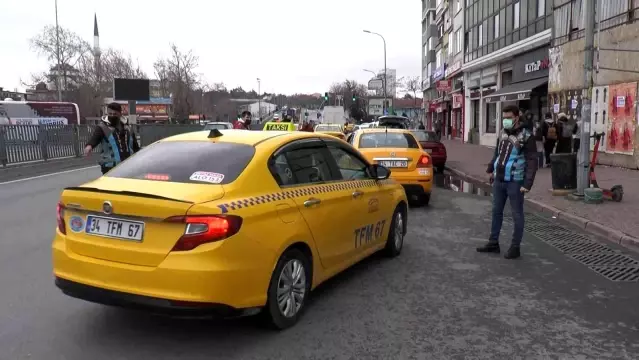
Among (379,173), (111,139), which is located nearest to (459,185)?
A: (379,173)

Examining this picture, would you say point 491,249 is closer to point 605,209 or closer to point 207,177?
point 605,209

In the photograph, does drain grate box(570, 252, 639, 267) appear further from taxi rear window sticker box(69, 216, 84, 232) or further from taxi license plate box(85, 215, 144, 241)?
taxi rear window sticker box(69, 216, 84, 232)

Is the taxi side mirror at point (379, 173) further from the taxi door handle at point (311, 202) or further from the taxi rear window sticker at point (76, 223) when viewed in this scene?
the taxi rear window sticker at point (76, 223)

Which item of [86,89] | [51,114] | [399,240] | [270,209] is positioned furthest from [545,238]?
[86,89]

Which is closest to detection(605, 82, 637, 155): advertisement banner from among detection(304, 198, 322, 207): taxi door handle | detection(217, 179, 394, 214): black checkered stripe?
detection(217, 179, 394, 214): black checkered stripe

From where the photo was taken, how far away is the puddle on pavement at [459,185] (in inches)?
517

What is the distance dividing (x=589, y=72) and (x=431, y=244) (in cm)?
554

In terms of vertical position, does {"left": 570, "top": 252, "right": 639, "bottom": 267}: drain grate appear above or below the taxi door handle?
below

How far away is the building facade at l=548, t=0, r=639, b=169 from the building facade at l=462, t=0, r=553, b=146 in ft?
7.07

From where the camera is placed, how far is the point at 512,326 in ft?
14.1

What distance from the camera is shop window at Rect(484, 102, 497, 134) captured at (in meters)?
30.2

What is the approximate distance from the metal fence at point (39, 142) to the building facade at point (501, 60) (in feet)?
60.3

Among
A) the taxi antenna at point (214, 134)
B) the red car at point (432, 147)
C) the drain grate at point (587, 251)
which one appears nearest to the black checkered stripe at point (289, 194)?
the taxi antenna at point (214, 134)

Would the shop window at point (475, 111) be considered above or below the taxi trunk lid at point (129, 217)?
above
